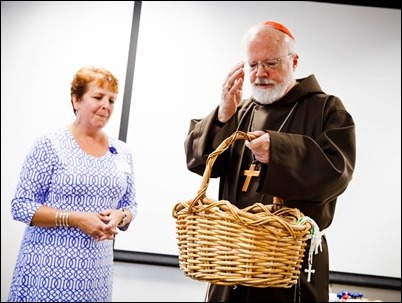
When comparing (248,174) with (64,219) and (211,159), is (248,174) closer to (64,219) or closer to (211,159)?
(211,159)

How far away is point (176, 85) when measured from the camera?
163 inches

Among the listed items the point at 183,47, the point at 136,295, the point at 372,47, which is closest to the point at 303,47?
the point at 372,47

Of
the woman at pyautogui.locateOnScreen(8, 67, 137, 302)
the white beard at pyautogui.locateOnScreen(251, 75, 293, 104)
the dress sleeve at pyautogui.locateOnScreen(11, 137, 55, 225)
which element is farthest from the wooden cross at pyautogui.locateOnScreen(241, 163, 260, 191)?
the dress sleeve at pyautogui.locateOnScreen(11, 137, 55, 225)

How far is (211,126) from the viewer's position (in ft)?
6.35

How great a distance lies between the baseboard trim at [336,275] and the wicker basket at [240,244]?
2.53 m

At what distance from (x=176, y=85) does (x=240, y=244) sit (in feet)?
9.36

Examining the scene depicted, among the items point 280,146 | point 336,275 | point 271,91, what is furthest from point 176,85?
point 280,146

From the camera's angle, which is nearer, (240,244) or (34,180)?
(240,244)

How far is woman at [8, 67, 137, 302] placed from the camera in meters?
2.44

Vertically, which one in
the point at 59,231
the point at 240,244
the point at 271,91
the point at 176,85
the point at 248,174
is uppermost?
the point at 176,85

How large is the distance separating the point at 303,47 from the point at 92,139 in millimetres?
2169

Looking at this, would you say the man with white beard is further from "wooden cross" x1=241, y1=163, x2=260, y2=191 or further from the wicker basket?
the wicker basket

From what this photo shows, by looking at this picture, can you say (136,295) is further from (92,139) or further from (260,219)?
(260,219)

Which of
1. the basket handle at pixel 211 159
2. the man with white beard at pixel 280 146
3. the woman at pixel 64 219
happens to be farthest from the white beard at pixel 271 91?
the woman at pixel 64 219
